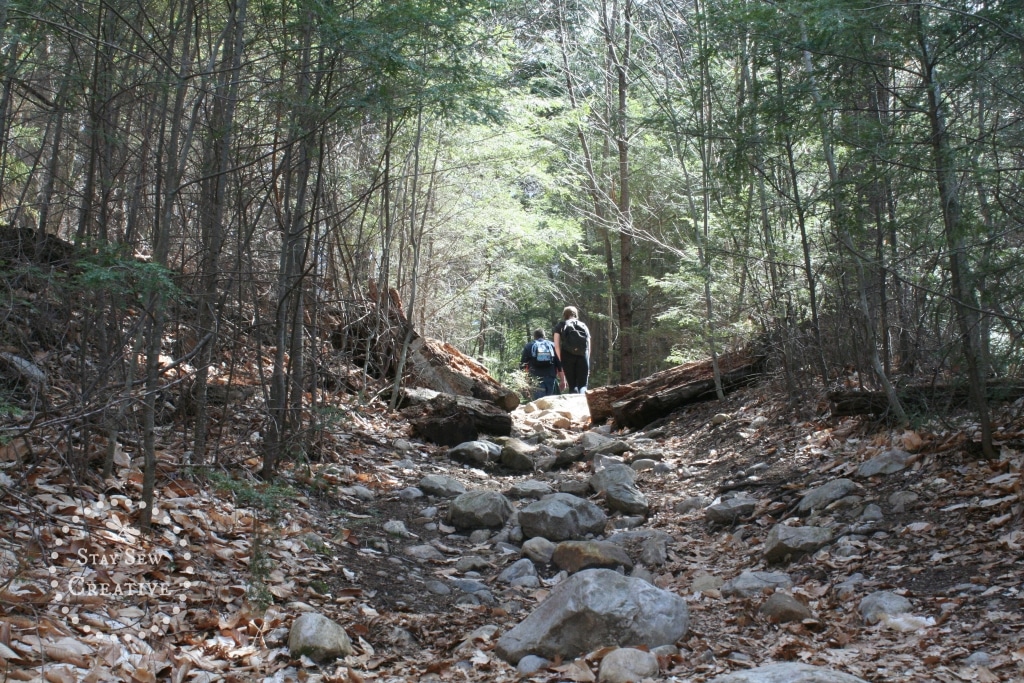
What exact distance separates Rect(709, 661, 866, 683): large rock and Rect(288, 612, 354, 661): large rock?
171 centimetres

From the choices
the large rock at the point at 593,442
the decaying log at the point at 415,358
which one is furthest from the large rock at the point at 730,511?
the decaying log at the point at 415,358

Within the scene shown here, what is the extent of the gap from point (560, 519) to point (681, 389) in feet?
15.5

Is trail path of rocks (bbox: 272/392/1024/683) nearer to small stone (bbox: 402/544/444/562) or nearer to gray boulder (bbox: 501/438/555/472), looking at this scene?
small stone (bbox: 402/544/444/562)

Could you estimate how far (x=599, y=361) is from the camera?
29828 mm

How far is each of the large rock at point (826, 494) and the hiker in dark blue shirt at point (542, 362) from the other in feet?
27.5

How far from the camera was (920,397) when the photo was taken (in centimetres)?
590

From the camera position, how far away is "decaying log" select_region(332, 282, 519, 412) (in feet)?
31.4

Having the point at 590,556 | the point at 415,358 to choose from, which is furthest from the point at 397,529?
the point at 415,358

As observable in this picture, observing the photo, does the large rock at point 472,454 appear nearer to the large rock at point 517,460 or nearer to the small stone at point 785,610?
the large rock at point 517,460

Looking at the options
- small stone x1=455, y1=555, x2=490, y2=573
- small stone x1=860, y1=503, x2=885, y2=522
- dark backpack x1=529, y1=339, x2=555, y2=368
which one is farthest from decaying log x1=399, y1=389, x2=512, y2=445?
small stone x1=860, y1=503, x2=885, y2=522

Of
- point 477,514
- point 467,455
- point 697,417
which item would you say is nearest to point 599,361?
point 697,417

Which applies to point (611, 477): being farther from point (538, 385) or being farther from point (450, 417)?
point (538, 385)

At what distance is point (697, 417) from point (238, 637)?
23.0ft

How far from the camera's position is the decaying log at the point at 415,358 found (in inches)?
377
